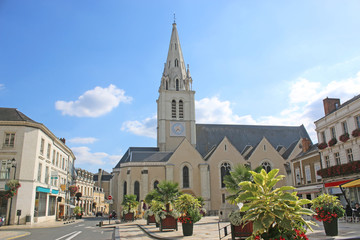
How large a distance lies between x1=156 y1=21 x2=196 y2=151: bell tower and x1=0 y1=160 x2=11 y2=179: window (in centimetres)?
2041

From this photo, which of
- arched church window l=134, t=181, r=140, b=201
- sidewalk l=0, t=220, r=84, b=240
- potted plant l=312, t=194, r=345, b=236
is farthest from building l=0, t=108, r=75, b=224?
potted plant l=312, t=194, r=345, b=236

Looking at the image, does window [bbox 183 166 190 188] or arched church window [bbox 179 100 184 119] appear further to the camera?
arched church window [bbox 179 100 184 119]

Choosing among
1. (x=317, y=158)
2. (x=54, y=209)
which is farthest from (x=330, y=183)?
(x=54, y=209)

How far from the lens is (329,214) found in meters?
10.7

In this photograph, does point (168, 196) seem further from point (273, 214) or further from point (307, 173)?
point (307, 173)

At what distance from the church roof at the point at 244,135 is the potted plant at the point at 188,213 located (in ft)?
96.7

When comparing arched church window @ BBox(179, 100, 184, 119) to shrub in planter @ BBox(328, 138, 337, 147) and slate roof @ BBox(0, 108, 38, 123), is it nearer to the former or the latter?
slate roof @ BBox(0, 108, 38, 123)

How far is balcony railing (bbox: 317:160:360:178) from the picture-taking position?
2080 centimetres

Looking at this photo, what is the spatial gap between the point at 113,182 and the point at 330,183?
94.6 ft

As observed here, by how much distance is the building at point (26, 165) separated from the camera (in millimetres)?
23656

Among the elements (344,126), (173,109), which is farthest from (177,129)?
(344,126)

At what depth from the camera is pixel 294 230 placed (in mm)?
5480

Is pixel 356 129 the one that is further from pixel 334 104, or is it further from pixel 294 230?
pixel 294 230

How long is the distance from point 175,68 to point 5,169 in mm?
28167
